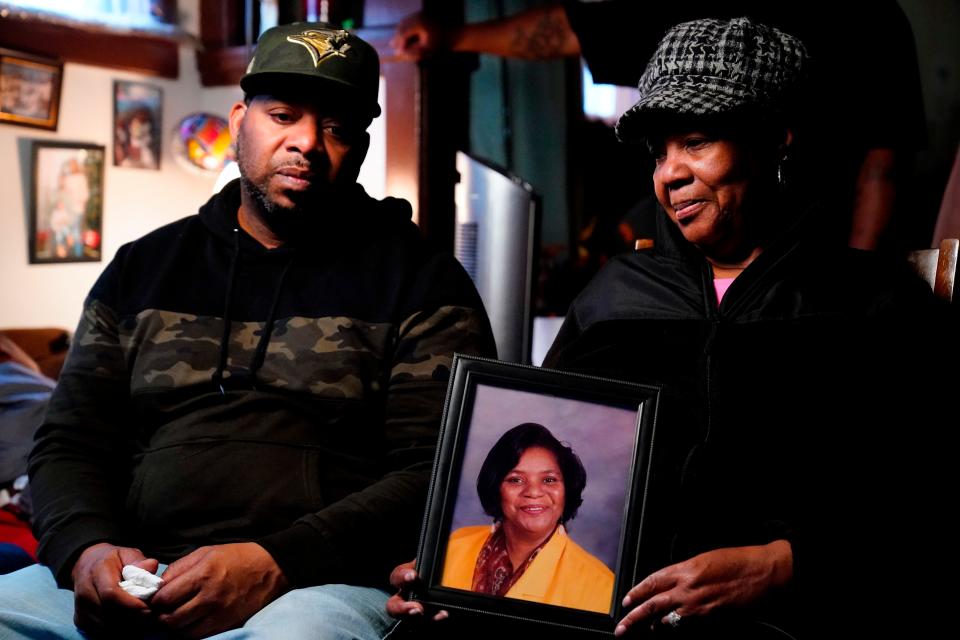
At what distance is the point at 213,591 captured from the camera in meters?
1.50

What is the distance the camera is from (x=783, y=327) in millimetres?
1622

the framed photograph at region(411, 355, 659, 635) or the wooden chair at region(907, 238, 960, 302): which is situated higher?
the wooden chair at region(907, 238, 960, 302)

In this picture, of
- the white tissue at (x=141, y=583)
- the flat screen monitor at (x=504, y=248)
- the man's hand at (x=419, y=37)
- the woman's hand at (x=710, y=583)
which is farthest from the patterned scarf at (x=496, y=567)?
the man's hand at (x=419, y=37)

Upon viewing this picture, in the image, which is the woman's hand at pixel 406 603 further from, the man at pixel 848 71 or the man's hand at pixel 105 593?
the man at pixel 848 71

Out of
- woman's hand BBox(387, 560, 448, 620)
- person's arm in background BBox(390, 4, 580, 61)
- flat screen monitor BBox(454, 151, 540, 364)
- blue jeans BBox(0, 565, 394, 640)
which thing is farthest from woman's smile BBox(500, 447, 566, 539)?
person's arm in background BBox(390, 4, 580, 61)

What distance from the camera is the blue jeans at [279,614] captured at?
1.45 meters

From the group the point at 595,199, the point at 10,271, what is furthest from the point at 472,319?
the point at 595,199

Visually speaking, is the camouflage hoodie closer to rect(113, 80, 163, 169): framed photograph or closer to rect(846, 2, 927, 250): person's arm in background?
rect(846, 2, 927, 250): person's arm in background

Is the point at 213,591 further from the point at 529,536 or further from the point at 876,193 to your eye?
the point at 876,193

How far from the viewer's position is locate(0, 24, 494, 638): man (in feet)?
5.34

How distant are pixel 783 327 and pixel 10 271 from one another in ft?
10.8

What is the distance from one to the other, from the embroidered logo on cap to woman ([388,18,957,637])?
56 centimetres

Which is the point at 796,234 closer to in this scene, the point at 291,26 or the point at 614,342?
the point at 614,342

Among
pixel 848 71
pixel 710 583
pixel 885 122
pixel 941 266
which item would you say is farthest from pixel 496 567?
pixel 885 122
